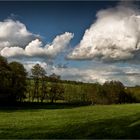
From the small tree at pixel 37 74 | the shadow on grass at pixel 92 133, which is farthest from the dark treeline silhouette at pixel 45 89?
the shadow on grass at pixel 92 133

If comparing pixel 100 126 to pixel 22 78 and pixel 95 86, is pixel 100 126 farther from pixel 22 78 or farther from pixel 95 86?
pixel 95 86

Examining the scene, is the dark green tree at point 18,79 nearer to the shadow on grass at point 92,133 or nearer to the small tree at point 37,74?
the small tree at point 37,74

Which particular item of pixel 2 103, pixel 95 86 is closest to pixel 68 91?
pixel 95 86

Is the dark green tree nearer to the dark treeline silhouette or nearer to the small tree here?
the dark treeline silhouette

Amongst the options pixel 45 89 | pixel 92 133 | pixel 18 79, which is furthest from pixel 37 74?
pixel 92 133

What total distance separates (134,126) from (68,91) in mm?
132747

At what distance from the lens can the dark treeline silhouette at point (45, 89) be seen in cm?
10538

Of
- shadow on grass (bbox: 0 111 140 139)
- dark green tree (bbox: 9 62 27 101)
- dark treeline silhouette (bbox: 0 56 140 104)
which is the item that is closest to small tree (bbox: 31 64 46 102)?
dark treeline silhouette (bbox: 0 56 140 104)

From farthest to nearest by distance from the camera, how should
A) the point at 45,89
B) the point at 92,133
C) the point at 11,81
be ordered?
the point at 45,89, the point at 11,81, the point at 92,133

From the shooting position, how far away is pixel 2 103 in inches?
3898

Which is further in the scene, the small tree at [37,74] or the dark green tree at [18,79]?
the small tree at [37,74]

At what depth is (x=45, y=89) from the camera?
133625 mm

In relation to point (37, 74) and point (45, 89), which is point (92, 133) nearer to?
point (37, 74)

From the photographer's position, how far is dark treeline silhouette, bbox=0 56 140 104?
105 meters
